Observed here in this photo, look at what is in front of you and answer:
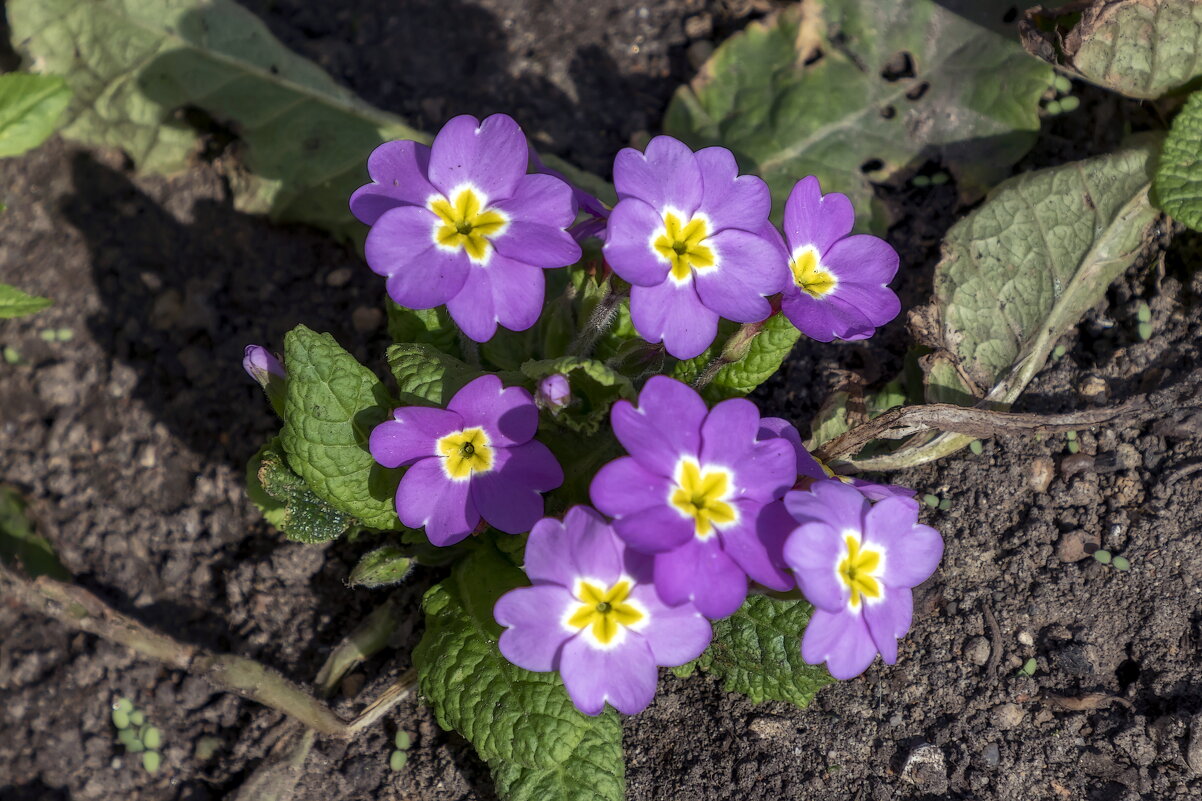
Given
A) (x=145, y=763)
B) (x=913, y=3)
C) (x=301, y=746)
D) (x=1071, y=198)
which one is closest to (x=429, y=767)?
(x=301, y=746)

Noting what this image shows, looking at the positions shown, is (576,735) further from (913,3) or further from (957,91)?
(913,3)

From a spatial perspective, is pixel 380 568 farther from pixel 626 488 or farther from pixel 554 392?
pixel 626 488

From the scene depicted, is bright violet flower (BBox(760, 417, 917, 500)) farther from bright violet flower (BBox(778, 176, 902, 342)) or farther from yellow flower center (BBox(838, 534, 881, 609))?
bright violet flower (BBox(778, 176, 902, 342))

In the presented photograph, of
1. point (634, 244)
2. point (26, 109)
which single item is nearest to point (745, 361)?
point (634, 244)

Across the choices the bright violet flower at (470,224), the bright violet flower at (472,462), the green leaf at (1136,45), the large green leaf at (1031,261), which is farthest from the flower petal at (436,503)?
the green leaf at (1136,45)

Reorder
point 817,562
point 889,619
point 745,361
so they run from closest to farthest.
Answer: point 817,562 < point 889,619 < point 745,361

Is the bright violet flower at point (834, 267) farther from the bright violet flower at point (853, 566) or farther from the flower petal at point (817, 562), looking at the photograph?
the flower petal at point (817, 562)
